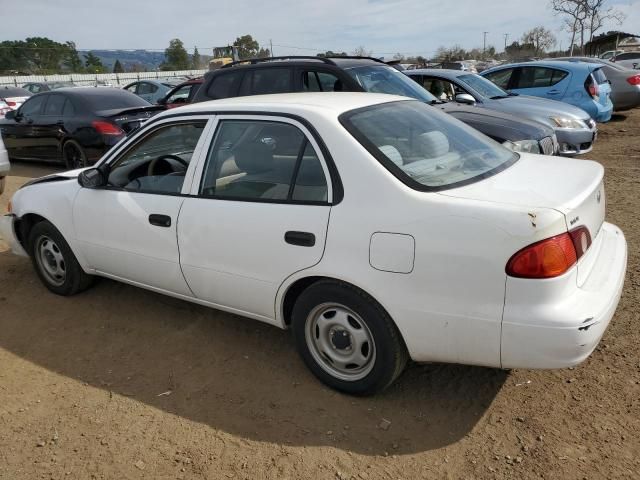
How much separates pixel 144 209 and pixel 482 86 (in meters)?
7.41

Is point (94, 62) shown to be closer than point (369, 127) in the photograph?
No

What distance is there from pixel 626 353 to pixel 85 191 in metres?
3.84

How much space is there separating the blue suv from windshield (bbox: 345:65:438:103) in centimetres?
538

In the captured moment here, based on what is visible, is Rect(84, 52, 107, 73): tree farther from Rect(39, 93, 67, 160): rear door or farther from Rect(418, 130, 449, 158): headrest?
Rect(418, 130, 449, 158): headrest

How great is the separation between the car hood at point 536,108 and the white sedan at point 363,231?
5246mm

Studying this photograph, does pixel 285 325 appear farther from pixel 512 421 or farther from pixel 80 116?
pixel 80 116

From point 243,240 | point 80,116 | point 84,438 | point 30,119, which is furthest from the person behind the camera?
point 30,119

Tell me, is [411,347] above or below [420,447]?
above

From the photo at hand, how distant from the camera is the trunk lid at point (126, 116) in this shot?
8.84 metres

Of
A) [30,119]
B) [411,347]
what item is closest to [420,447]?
[411,347]

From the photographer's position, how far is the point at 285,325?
3184 mm

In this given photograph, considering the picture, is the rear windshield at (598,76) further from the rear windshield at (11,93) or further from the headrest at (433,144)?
the rear windshield at (11,93)

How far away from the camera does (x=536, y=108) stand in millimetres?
8367

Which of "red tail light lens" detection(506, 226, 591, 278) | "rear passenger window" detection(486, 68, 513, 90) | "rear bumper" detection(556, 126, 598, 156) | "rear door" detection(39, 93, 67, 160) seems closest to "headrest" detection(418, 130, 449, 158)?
"red tail light lens" detection(506, 226, 591, 278)
